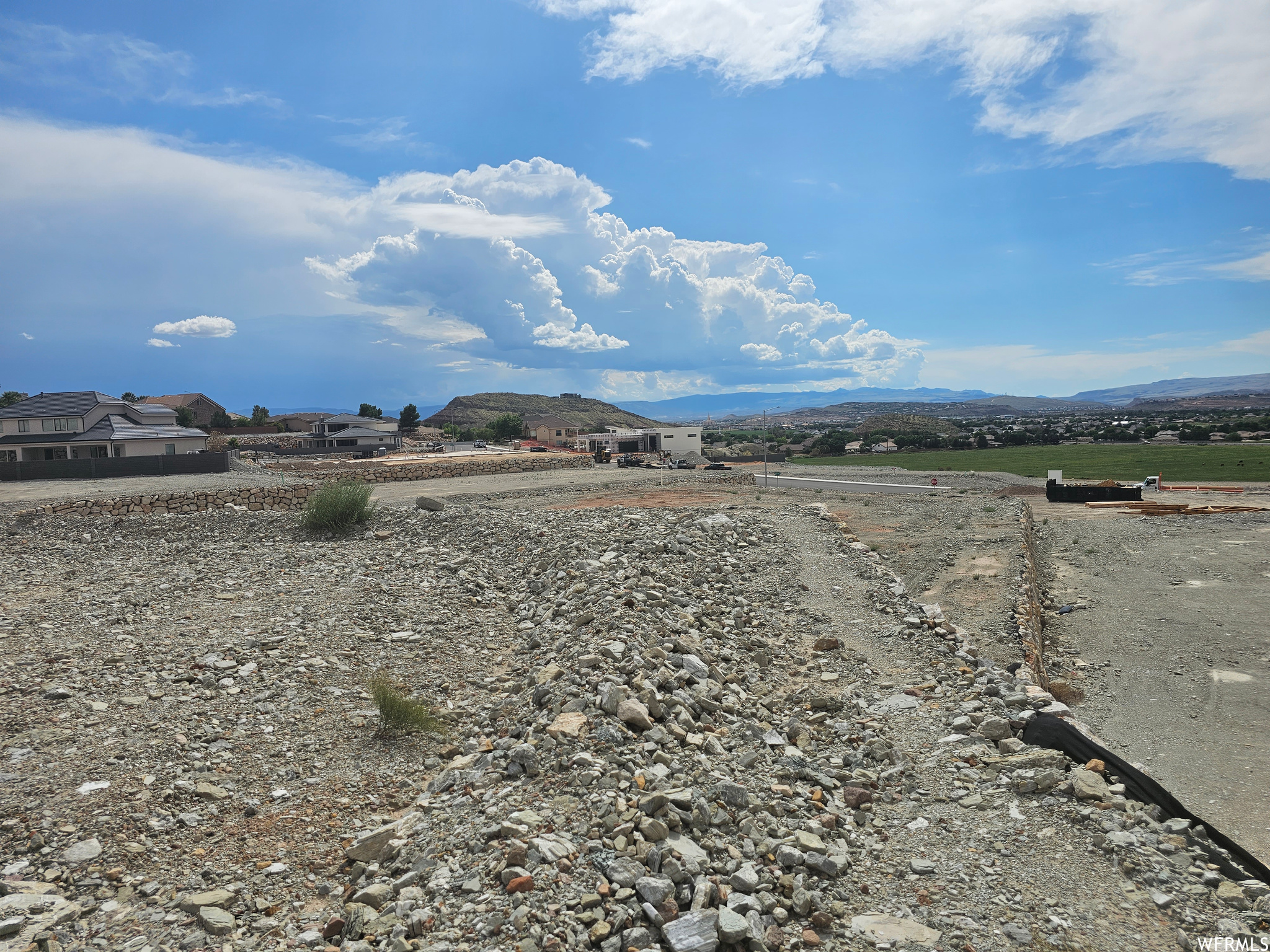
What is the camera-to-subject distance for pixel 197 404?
106500mm

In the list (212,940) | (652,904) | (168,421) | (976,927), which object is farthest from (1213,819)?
Answer: (168,421)

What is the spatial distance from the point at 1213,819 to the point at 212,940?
9.92m

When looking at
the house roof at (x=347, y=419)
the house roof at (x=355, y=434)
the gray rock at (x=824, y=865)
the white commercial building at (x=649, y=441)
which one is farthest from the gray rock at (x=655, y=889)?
the house roof at (x=347, y=419)

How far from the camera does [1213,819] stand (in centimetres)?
757

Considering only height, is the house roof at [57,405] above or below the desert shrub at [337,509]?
above

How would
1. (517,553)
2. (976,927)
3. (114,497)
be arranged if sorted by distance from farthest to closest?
(114,497)
(517,553)
(976,927)

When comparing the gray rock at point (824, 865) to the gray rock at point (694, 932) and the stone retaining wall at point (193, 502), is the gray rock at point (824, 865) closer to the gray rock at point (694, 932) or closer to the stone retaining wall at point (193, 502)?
the gray rock at point (694, 932)

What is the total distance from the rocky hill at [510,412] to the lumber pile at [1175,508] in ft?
393

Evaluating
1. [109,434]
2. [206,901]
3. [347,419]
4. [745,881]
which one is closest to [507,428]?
[347,419]

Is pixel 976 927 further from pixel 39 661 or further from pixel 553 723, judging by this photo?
pixel 39 661

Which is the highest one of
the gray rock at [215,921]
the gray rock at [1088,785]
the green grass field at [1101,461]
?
the gray rock at [1088,785]

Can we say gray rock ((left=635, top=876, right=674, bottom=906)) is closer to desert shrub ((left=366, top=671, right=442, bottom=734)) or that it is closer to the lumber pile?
desert shrub ((left=366, top=671, right=442, bottom=734))

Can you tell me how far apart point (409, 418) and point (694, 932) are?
382 ft

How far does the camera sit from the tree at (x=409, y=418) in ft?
369
